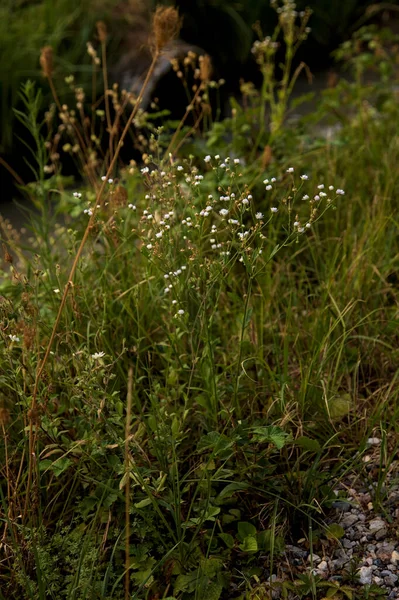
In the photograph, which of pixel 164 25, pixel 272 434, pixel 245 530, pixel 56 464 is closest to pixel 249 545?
pixel 245 530

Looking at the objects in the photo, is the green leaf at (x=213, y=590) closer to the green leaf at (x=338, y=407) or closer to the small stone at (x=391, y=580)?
the small stone at (x=391, y=580)

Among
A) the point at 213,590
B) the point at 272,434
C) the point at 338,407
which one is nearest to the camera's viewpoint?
the point at 213,590

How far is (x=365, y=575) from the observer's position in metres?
2.10

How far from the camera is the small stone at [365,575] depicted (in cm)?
209

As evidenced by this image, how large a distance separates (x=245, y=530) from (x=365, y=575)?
1.06 ft

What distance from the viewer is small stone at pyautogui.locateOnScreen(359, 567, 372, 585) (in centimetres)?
209

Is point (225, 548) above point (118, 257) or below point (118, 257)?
below

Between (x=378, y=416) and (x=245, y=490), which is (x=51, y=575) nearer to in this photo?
(x=245, y=490)

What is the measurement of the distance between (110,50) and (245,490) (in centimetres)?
415

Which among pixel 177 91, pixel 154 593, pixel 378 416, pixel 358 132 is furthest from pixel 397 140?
pixel 154 593

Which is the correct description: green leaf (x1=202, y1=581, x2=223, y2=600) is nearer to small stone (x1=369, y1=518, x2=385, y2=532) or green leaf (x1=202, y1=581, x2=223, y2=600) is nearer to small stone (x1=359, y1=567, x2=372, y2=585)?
small stone (x1=359, y1=567, x2=372, y2=585)

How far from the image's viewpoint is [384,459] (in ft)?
7.72

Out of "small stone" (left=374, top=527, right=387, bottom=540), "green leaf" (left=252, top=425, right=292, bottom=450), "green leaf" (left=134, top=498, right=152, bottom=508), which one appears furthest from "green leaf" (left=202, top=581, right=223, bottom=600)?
"small stone" (left=374, top=527, right=387, bottom=540)

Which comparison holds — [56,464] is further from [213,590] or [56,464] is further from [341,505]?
[341,505]
